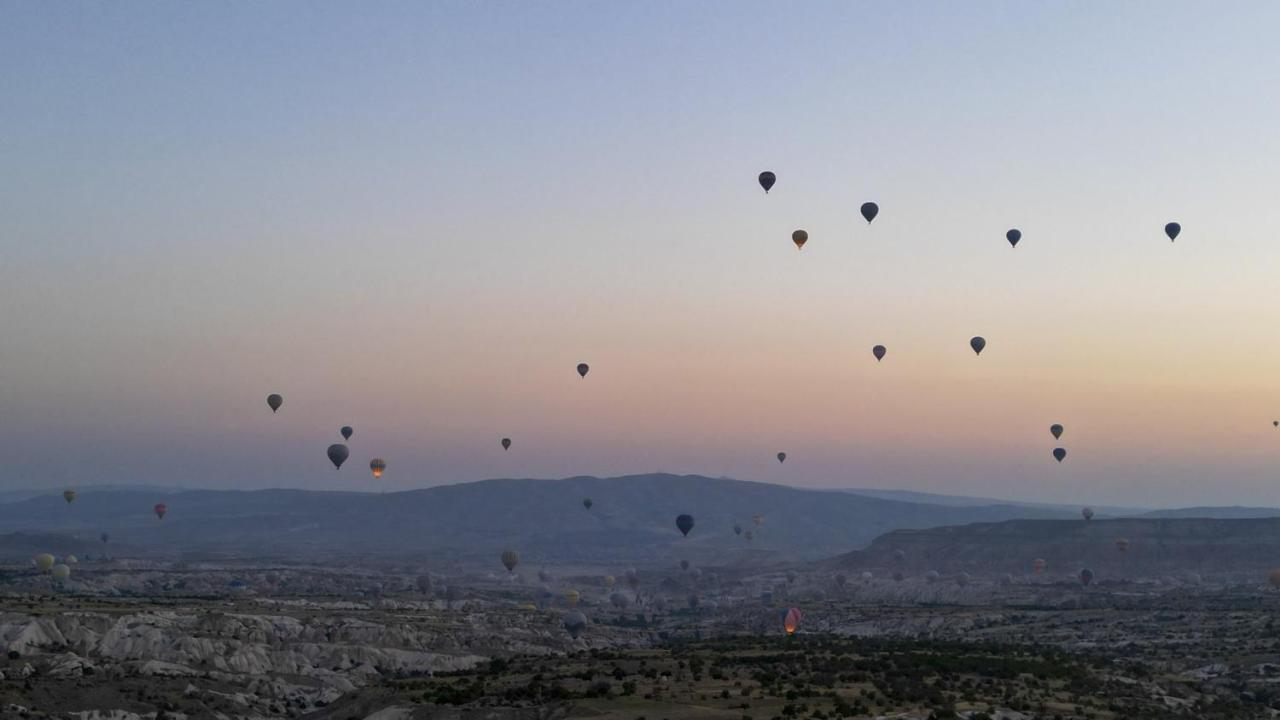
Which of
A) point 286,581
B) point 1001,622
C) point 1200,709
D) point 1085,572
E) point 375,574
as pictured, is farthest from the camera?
point 375,574

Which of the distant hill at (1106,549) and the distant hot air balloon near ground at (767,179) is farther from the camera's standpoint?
the distant hill at (1106,549)

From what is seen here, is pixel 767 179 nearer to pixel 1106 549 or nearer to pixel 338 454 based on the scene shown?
pixel 338 454

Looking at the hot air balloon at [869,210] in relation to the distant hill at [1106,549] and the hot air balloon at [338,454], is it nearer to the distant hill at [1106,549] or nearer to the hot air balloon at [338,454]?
the hot air balloon at [338,454]

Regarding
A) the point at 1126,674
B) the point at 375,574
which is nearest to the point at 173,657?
the point at 1126,674

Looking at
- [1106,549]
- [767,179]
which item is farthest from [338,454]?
[1106,549]

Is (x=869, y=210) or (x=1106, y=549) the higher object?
(x=869, y=210)

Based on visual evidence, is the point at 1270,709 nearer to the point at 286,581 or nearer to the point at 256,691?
the point at 256,691

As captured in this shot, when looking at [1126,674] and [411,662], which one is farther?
[411,662]

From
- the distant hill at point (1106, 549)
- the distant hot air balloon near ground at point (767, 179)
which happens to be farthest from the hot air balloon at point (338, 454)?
the distant hill at point (1106, 549)
